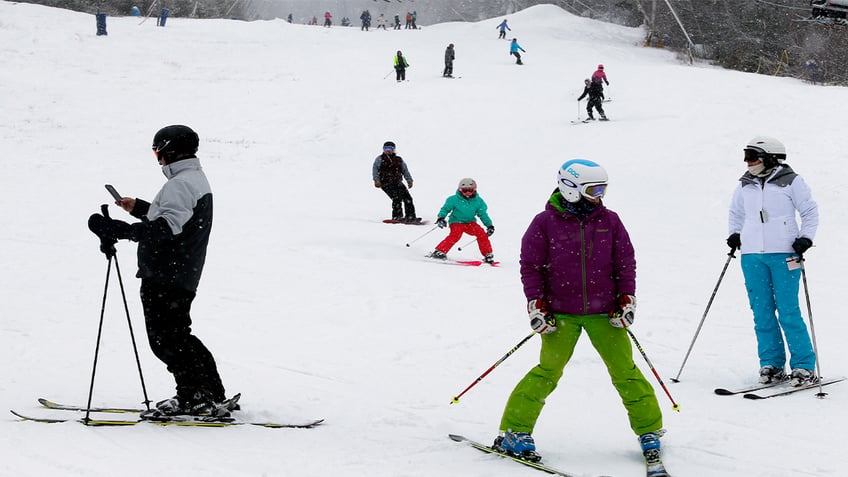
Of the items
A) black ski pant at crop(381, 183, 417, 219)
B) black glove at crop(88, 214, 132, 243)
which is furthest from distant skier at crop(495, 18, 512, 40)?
black glove at crop(88, 214, 132, 243)

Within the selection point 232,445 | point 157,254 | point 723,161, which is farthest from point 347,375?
point 723,161

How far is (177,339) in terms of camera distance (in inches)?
184

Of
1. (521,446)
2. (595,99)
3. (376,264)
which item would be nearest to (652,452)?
(521,446)

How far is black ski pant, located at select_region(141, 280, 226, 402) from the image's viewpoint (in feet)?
15.1

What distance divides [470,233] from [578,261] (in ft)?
22.7

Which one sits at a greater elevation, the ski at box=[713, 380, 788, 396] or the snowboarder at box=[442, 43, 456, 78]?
the snowboarder at box=[442, 43, 456, 78]

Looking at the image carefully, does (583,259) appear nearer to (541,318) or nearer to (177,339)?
(541,318)

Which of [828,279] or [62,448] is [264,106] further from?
[62,448]

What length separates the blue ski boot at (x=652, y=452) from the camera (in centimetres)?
409

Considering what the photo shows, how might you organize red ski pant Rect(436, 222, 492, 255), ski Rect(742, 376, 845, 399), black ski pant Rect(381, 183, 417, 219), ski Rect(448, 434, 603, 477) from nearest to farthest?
ski Rect(448, 434, 603, 477)
ski Rect(742, 376, 845, 399)
red ski pant Rect(436, 222, 492, 255)
black ski pant Rect(381, 183, 417, 219)

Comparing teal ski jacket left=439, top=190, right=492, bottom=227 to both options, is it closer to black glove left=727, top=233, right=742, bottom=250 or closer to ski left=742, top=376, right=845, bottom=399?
black glove left=727, top=233, right=742, bottom=250

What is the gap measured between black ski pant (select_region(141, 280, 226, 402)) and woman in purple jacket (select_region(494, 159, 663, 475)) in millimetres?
2020

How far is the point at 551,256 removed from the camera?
428 cm

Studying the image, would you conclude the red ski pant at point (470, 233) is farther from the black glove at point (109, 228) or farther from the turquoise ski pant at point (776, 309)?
the black glove at point (109, 228)
